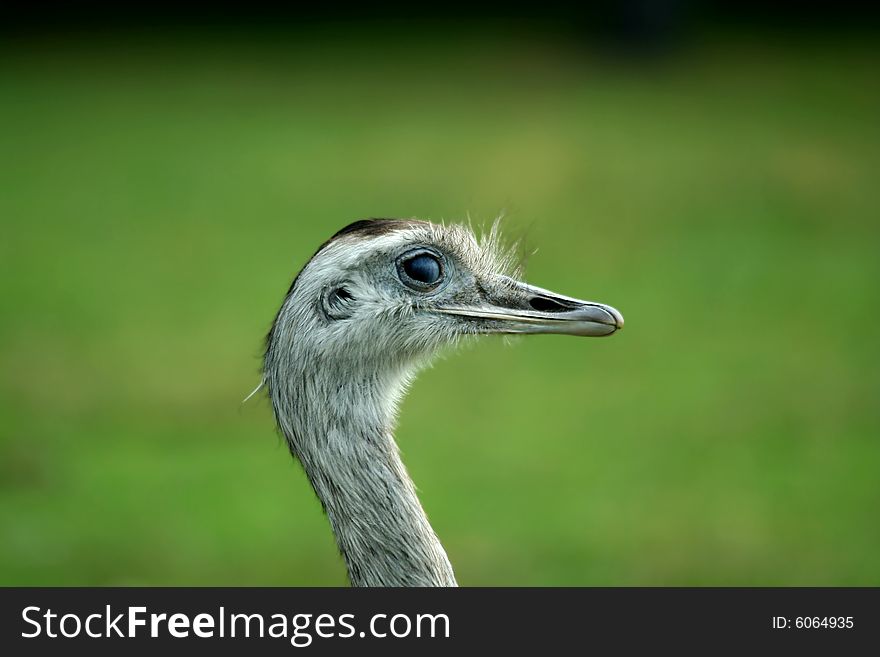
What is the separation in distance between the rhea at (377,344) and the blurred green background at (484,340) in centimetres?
A: 43

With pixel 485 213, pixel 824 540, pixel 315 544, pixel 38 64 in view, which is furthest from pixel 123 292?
pixel 38 64

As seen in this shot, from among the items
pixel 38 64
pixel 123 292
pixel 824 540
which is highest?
pixel 38 64

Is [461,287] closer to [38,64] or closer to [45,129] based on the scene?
[45,129]

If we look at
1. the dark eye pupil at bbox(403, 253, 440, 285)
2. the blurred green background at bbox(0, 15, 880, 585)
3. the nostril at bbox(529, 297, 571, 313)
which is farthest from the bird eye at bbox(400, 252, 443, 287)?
the blurred green background at bbox(0, 15, 880, 585)

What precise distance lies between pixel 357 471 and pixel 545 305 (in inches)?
22.7

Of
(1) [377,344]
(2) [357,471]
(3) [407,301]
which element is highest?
(3) [407,301]

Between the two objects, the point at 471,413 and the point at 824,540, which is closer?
the point at 824,540

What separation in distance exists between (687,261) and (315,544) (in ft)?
15.2

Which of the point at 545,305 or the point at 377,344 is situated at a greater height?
the point at 545,305

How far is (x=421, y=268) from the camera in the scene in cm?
282

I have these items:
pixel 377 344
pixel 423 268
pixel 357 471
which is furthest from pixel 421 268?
pixel 357 471

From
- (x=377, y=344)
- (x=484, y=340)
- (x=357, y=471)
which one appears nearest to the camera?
(x=357, y=471)

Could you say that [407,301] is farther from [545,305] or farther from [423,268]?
[545,305]

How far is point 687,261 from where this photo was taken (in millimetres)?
9953
